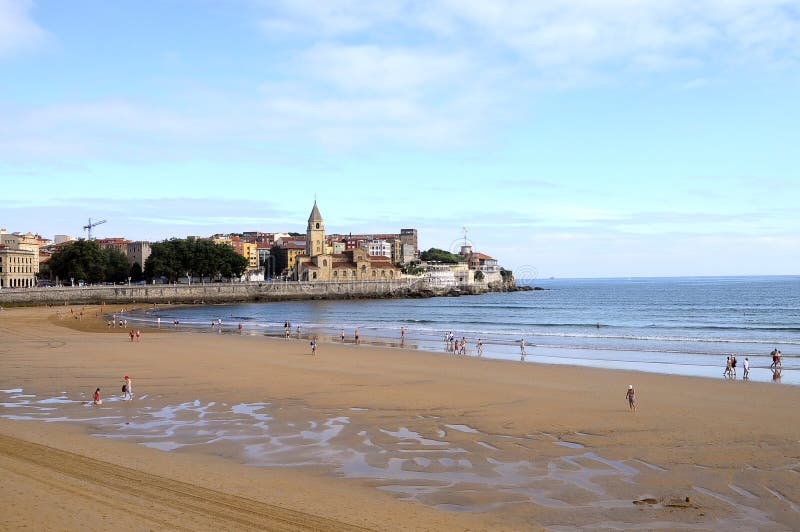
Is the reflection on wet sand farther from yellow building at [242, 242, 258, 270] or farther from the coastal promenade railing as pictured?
yellow building at [242, 242, 258, 270]

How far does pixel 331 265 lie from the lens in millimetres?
131125

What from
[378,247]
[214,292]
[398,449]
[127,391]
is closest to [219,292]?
[214,292]

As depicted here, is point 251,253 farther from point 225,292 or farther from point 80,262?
point 80,262

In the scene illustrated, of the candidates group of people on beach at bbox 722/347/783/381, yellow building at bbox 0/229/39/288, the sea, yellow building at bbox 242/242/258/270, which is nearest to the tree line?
yellow building at bbox 0/229/39/288

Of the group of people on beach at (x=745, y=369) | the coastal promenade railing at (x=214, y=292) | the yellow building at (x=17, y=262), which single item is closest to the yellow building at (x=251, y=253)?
the coastal promenade railing at (x=214, y=292)

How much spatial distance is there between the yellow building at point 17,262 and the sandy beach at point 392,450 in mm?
91437

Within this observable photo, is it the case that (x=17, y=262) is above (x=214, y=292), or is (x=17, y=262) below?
above

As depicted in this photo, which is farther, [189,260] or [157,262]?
[189,260]

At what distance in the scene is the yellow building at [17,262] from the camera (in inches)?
4122

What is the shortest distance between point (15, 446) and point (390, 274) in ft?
405

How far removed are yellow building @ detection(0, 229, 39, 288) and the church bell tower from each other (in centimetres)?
5243

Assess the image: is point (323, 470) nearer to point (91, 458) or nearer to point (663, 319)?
point (91, 458)

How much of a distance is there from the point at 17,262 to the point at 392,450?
11510 centimetres

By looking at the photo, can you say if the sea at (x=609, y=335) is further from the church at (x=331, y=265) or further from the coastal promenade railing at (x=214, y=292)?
the church at (x=331, y=265)
